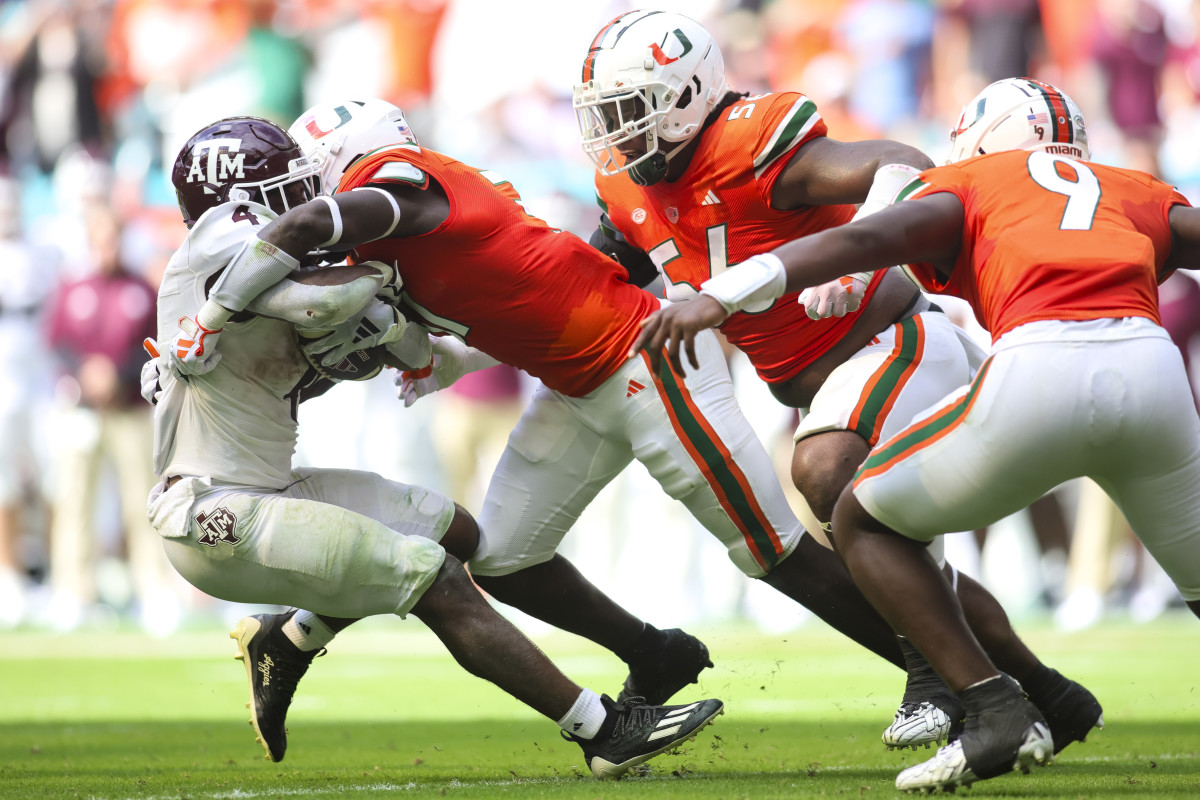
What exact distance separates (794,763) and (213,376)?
2018 millimetres

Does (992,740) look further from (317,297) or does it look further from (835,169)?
(317,297)

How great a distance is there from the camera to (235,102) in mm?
11625

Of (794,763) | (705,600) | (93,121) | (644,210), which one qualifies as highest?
(644,210)

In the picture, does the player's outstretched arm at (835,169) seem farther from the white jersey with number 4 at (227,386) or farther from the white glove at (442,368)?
the white jersey with number 4 at (227,386)

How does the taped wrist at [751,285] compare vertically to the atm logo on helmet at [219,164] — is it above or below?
below

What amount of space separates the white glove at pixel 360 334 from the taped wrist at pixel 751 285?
1126mm

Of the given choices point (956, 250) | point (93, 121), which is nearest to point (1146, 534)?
point (956, 250)

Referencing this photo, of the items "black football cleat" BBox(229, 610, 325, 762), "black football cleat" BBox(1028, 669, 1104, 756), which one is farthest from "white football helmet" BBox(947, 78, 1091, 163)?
"black football cleat" BBox(229, 610, 325, 762)

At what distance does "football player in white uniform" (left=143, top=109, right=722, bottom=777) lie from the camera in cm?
388

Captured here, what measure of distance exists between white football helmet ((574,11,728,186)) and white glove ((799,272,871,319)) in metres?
0.76

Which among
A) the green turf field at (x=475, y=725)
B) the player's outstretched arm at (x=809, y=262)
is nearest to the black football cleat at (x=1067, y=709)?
the green turf field at (x=475, y=725)

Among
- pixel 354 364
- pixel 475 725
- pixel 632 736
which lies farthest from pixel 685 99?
pixel 475 725

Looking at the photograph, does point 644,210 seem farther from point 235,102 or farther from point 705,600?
point 235,102

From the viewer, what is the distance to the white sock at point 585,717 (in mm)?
4008
